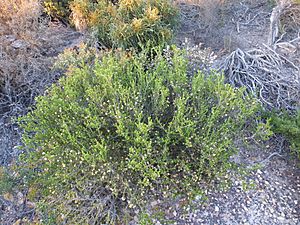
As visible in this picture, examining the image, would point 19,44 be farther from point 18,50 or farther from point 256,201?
point 256,201

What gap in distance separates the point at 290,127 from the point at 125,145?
1.27 metres

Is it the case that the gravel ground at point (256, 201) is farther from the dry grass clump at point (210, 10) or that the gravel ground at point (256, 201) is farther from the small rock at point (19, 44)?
the dry grass clump at point (210, 10)

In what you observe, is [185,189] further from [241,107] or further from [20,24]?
[20,24]

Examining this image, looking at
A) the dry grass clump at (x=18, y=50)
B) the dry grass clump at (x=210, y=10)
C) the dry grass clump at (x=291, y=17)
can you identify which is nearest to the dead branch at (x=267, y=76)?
the dry grass clump at (x=291, y=17)

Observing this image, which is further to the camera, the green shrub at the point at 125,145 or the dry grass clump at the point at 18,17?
the dry grass clump at the point at 18,17

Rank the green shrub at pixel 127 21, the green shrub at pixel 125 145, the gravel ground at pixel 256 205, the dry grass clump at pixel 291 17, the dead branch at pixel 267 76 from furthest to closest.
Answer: the dry grass clump at pixel 291 17
the green shrub at pixel 127 21
the dead branch at pixel 267 76
the gravel ground at pixel 256 205
the green shrub at pixel 125 145

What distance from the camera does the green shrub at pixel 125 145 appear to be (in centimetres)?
205

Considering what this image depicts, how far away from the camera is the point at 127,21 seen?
11.9ft

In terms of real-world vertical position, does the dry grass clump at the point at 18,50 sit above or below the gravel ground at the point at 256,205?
above

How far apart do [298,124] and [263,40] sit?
1918 millimetres

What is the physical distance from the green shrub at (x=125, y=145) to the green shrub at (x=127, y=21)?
1.24 metres

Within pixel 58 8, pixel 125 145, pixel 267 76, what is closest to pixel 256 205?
pixel 125 145

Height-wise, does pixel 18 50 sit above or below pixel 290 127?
below

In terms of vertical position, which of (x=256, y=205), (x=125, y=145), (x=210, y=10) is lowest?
(x=256, y=205)
